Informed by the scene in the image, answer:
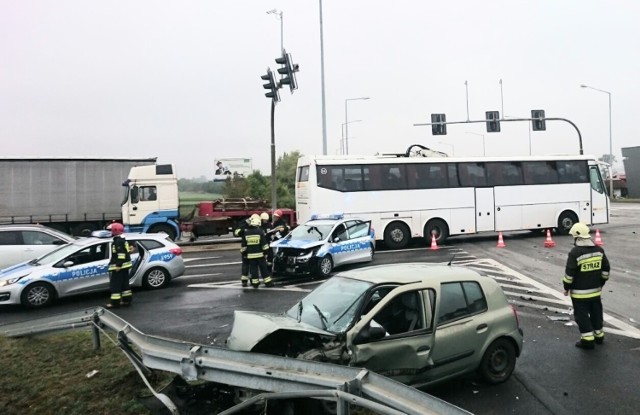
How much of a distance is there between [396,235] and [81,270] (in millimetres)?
11893

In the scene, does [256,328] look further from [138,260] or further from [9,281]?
[138,260]

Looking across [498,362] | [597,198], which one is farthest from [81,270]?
[597,198]

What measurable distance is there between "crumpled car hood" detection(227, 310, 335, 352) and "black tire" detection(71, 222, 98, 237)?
21.4 m

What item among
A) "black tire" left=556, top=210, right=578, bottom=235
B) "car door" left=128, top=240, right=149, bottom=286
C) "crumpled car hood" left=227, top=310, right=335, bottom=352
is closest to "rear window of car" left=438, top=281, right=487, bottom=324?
"crumpled car hood" left=227, top=310, right=335, bottom=352

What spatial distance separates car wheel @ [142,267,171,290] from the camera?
40.0 feet

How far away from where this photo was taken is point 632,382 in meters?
5.65

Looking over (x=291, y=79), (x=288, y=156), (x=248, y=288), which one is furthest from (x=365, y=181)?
(x=288, y=156)

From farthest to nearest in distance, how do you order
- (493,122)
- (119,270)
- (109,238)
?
(493,122), (109,238), (119,270)

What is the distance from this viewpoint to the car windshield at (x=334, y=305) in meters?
5.12

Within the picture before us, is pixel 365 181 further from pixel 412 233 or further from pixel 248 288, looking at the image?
pixel 248 288

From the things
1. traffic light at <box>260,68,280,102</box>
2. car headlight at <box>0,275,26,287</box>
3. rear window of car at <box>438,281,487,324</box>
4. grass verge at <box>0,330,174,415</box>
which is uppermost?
traffic light at <box>260,68,280,102</box>

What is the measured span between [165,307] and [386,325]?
254 inches

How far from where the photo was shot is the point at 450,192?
20.4 meters

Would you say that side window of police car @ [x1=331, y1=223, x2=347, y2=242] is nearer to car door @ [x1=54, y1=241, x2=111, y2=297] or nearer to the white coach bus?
the white coach bus
